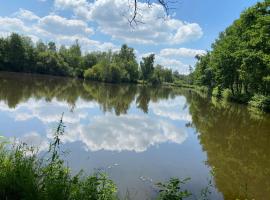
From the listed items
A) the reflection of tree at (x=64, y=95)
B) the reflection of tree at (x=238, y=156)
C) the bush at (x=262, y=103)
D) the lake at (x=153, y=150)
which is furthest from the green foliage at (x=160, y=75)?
the lake at (x=153, y=150)

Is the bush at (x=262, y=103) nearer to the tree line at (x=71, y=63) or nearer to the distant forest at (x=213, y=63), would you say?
the distant forest at (x=213, y=63)

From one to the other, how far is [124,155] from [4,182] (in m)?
6.62

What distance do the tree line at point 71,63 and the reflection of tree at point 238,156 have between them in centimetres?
6041

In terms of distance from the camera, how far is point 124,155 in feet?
37.6

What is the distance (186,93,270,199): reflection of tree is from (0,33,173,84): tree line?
60413 mm

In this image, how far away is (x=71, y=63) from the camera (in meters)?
98.9

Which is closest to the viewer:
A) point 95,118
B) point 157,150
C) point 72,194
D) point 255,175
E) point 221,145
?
point 72,194

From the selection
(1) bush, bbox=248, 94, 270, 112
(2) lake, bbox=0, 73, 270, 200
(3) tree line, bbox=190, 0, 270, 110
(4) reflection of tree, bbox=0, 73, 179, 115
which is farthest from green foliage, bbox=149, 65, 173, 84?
(2) lake, bbox=0, 73, 270, 200

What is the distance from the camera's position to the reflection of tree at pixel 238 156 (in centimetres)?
914

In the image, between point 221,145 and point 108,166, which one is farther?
point 221,145

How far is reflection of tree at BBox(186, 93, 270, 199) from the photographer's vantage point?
9.14 m

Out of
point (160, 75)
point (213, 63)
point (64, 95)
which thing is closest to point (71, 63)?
point (160, 75)

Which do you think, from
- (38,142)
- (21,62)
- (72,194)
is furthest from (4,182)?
(21,62)

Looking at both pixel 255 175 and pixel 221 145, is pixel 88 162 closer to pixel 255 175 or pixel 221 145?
pixel 255 175
